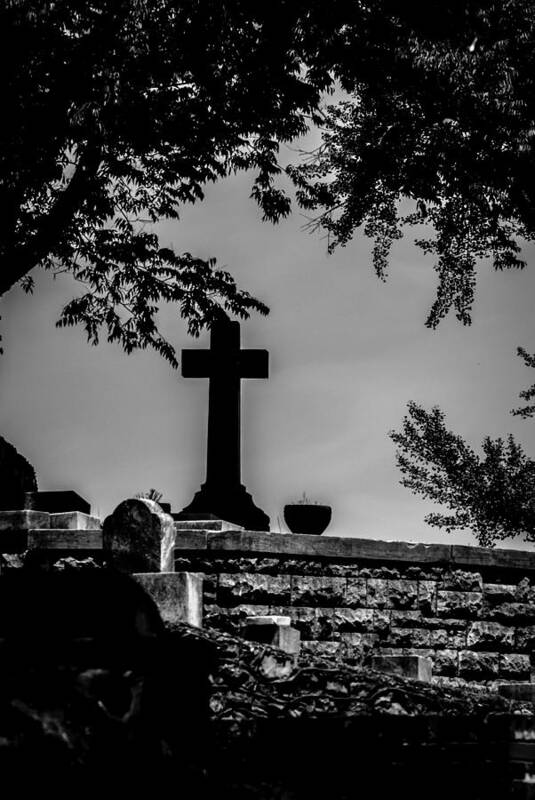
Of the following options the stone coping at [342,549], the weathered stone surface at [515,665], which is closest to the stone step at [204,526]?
the stone coping at [342,549]

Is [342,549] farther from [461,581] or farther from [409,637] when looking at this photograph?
[461,581]

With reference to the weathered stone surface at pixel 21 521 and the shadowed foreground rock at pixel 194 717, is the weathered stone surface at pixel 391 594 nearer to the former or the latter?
the weathered stone surface at pixel 21 521

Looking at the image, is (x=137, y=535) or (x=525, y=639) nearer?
(x=137, y=535)

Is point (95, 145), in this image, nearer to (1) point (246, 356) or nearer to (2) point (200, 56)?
(2) point (200, 56)

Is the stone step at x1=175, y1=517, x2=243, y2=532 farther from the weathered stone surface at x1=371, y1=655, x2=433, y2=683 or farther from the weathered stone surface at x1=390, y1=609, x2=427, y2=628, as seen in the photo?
the weathered stone surface at x1=371, y1=655, x2=433, y2=683

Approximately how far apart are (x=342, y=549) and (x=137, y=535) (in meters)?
3.10

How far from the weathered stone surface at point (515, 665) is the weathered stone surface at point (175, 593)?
4460 millimetres

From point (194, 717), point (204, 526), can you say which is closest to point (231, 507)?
point (204, 526)

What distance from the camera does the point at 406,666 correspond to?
7.83 meters

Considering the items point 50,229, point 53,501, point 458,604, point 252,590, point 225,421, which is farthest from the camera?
point 225,421

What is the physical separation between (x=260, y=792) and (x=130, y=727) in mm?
1198

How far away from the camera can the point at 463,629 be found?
10.3 metres

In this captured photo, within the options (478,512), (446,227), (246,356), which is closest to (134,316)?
(246,356)

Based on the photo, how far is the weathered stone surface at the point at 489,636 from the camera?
33.9 feet
